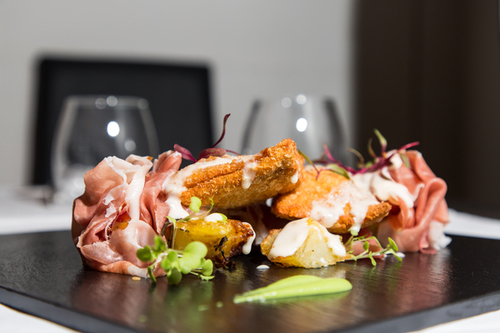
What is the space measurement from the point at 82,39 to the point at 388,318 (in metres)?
4.20

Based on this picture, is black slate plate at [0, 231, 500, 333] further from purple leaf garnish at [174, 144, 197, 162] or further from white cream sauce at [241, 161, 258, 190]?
purple leaf garnish at [174, 144, 197, 162]

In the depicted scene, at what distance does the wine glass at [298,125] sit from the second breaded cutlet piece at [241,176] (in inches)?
37.5

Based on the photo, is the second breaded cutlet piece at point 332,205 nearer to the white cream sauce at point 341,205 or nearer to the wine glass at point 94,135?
the white cream sauce at point 341,205

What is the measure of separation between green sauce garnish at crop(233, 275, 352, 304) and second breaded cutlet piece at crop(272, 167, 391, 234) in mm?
298

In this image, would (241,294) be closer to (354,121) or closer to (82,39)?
(82,39)

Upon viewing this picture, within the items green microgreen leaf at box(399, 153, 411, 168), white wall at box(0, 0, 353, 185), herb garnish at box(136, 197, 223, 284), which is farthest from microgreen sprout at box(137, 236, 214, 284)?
white wall at box(0, 0, 353, 185)

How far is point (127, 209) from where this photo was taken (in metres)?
1.15

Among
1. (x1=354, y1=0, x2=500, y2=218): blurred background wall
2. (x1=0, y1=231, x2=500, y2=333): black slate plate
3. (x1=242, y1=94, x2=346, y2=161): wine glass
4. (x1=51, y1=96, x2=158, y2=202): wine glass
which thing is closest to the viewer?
(x1=0, y1=231, x2=500, y2=333): black slate plate

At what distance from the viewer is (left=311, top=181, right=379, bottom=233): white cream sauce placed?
3.98 feet

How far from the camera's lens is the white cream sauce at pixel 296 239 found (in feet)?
3.59

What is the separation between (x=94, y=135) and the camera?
253cm

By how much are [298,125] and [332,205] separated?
3.18 feet

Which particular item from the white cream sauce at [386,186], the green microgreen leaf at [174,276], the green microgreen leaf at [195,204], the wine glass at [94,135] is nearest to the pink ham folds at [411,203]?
the white cream sauce at [386,186]

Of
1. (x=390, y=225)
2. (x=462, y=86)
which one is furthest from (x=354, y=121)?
(x=390, y=225)
